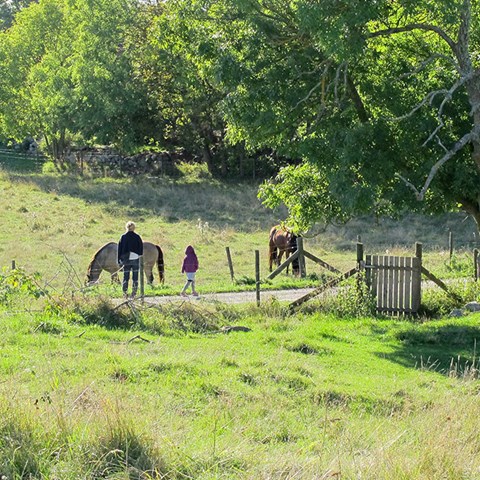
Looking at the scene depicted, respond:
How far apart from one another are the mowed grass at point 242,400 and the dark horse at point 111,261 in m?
6.59

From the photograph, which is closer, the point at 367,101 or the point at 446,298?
the point at 367,101

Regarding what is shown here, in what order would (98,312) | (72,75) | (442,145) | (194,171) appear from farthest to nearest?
1. (194,171)
2. (72,75)
3. (442,145)
4. (98,312)

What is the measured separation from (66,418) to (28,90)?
60053mm

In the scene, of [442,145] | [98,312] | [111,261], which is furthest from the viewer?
[111,261]

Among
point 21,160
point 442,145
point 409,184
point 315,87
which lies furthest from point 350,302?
point 21,160

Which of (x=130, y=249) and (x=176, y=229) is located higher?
(x=130, y=249)

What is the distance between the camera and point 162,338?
1558 cm

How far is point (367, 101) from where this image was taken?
1983 cm

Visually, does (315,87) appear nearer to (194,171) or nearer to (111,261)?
(111,261)

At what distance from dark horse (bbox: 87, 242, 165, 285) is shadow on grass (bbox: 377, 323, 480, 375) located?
9.34 meters

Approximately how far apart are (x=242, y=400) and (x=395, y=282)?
10138 mm

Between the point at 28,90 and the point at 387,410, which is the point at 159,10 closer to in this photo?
the point at 28,90

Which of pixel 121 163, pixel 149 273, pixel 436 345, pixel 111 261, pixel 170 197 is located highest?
pixel 121 163

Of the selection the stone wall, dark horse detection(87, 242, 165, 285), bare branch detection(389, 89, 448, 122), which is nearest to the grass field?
dark horse detection(87, 242, 165, 285)
